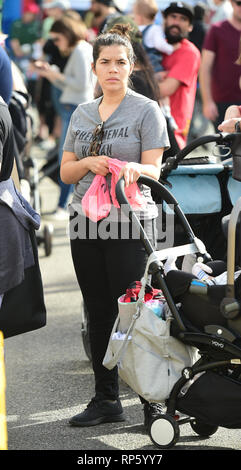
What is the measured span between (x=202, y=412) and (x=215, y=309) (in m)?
0.46

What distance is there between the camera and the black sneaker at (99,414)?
449cm

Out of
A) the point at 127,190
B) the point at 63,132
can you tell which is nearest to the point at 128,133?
the point at 127,190

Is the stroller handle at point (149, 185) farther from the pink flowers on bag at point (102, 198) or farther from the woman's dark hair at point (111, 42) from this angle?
the woman's dark hair at point (111, 42)

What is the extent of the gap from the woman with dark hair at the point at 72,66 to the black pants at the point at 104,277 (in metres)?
4.71

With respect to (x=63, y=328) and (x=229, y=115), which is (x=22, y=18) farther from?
(x=229, y=115)

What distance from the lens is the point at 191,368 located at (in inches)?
155

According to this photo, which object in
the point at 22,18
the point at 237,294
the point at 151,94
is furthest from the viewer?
the point at 22,18

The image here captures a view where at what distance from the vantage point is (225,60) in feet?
27.0

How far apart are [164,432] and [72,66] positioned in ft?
Result: 19.1

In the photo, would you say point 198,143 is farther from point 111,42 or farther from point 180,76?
point 180,76

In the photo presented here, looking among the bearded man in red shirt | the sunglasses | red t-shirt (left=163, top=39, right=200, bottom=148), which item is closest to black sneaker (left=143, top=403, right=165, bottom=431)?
the sunglasses

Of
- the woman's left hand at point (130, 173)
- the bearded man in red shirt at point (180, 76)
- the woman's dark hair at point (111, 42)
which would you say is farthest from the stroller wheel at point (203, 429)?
the bearded man in red shirt at point (180, 76)
